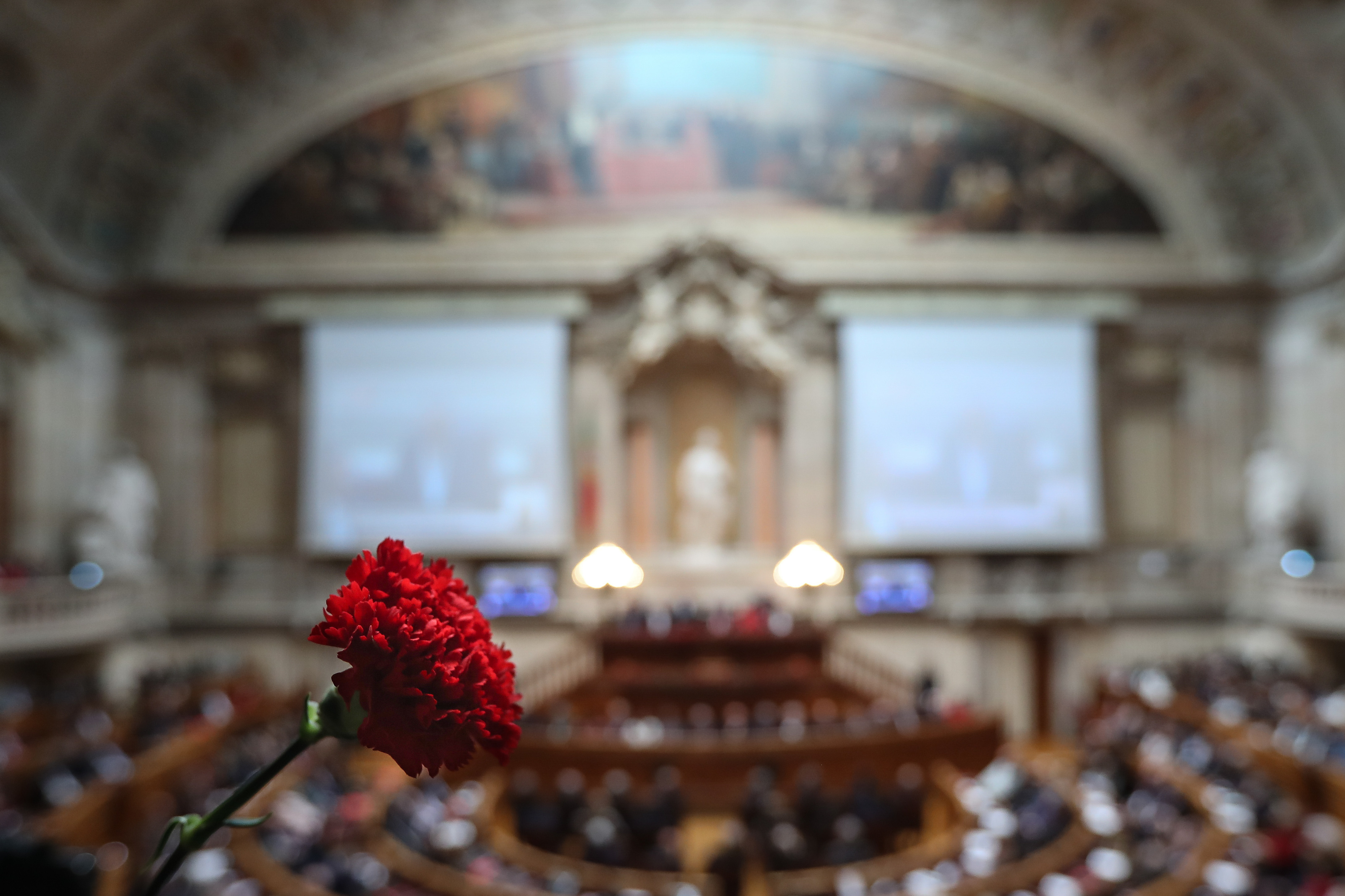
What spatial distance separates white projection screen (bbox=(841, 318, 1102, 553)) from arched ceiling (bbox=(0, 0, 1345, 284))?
15.8ft

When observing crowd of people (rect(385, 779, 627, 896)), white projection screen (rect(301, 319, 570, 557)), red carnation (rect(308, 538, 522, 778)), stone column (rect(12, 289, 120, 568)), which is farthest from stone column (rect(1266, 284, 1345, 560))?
stone column (rect(12, 289, 120, 568))

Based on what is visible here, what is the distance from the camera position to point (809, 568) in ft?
16.1

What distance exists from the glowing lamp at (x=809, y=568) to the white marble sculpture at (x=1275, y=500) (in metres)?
20.9

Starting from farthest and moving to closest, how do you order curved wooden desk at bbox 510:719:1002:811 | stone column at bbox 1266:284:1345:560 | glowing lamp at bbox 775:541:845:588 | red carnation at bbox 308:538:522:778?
stone column at bbox 1266:284:1345:560, curved wooden desk at bbox 510:719:1002:811, glowing lamp at bbox 775:541:845:588, red carnation at bbox 308:538:522:778

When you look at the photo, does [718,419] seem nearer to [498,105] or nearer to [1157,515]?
[498,105]

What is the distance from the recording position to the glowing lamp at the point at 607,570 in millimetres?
5344

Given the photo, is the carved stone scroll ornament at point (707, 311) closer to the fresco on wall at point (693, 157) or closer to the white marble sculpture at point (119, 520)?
the fresco on wall at point (693, 157)

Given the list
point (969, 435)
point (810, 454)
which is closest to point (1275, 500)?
point (969, 435)

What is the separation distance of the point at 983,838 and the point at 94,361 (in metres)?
21.0

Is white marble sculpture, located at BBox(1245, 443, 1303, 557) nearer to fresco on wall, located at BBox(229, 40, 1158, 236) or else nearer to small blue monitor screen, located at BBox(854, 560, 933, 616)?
fresco on wall, located at BBox(229, 40, 1158, 236)

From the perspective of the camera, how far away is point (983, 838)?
11859mm

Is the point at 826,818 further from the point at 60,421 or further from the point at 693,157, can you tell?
the point at 60,421

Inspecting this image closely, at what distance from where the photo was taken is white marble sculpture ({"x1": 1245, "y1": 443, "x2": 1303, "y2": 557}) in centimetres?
2198

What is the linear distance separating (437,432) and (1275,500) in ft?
61.4
